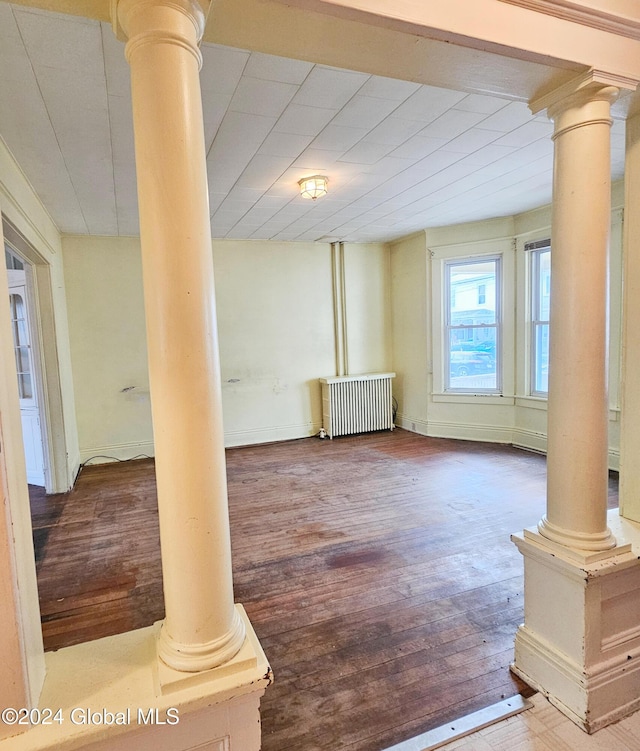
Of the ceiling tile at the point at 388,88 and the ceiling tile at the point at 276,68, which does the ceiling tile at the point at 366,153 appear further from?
the ceiling tile at the point at 276,68

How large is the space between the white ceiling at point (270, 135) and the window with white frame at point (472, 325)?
1137 mm

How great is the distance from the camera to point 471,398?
18.8ft

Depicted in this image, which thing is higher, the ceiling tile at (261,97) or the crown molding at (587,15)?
the ceiling tile at (261,97)

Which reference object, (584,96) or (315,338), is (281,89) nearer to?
(584,96)

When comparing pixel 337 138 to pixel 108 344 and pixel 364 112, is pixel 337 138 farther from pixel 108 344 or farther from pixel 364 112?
pixel 108 344

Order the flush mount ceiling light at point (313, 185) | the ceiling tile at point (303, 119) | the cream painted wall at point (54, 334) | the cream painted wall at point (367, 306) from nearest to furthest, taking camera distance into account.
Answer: the ceiling tile at point (303, 119) < the flush mount ceiling light at point (313, 185) < the cream painted wall at point (54, 334) < the cream painted wall at point (367, 306)

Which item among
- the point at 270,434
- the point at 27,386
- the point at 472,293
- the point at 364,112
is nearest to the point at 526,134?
the point at 364,112

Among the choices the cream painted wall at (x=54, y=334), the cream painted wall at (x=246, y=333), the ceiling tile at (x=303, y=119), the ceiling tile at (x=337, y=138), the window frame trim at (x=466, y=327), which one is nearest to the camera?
the ceiling tile at (x=303, y=119)

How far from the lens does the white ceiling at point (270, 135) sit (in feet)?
6.44

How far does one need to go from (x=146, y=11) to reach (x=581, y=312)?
1.66 metres

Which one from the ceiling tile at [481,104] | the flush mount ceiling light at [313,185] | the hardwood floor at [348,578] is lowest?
the hardwood floor at [348,578]

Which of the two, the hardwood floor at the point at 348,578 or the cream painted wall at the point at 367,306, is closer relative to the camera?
the hardwood floor at the point at 348,578

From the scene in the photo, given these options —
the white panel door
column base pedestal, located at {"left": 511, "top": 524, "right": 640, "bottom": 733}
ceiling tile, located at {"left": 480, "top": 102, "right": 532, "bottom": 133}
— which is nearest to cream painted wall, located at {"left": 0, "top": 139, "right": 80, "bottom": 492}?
the white panel door

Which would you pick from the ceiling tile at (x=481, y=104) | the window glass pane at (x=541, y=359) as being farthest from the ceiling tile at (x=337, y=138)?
the window glass pane at (x=541, y=359)
